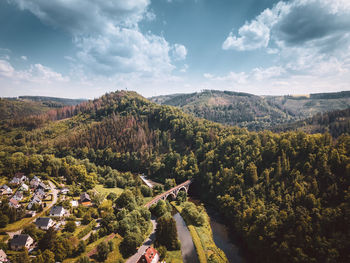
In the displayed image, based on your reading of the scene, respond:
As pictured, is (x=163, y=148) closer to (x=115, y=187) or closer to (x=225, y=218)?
(x=115, y=187)

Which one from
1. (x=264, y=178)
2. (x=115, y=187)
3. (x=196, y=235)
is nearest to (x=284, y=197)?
(x=264, y=178)

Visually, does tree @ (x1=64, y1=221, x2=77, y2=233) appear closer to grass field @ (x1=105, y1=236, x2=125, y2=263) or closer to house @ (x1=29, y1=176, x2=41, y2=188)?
grass field @ (x1=105, y1=236, x2=125, y2=263)

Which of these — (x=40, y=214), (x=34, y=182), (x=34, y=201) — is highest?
(x=34, y=182)

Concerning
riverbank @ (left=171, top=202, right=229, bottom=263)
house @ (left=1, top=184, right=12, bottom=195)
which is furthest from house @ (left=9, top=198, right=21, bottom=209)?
riverbank @ (left=171, top=202, right=229, bottom=263)

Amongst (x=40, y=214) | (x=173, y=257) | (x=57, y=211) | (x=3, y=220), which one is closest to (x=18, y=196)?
(x=40, y=214)

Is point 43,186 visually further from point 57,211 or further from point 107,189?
point 107,189

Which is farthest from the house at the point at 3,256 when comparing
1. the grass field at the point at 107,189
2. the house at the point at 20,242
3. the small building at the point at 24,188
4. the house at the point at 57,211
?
the grass field at the point at 107,189

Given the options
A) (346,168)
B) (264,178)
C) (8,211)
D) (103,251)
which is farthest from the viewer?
(264,178)
